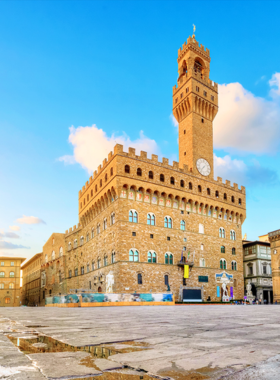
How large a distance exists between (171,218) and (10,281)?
5609cm

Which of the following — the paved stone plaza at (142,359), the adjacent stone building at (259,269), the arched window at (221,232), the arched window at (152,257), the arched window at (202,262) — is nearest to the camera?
the paved stone plaza at (142,359)

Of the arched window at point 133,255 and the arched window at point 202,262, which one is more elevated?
the arched window at point 133,255

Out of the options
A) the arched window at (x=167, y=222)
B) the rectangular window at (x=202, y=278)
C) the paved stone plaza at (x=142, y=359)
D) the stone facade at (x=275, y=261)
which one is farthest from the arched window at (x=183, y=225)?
the paved stone plaza at (x=142, y=359)

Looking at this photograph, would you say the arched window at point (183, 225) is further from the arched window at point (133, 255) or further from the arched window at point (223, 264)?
the arched window at point (223, 264)

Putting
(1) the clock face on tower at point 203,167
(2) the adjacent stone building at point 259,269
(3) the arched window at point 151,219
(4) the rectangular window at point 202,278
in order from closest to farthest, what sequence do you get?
(3) the arched window at point 151,219 < (4) the rectangular window at point 202,278 < (1) the clock face on tower at point 203,167 < (2) the adjacent stone building at point 259,269

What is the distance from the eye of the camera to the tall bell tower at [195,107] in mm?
46812

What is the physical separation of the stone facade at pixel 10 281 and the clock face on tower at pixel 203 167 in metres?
55.6

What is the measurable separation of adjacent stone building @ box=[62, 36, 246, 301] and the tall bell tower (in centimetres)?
14

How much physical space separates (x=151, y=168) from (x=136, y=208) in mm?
5235

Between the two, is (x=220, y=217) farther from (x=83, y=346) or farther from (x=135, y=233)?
(x=83, y=346)

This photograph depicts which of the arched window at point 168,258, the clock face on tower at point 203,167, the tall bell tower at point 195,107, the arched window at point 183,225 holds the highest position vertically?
the tall bell tower at point 195,107

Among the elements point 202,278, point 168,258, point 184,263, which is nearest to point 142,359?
point 168,258

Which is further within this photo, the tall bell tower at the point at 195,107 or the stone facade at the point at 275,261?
the tall bell tower at the point at 195,107

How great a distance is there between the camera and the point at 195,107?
47.8 meters
